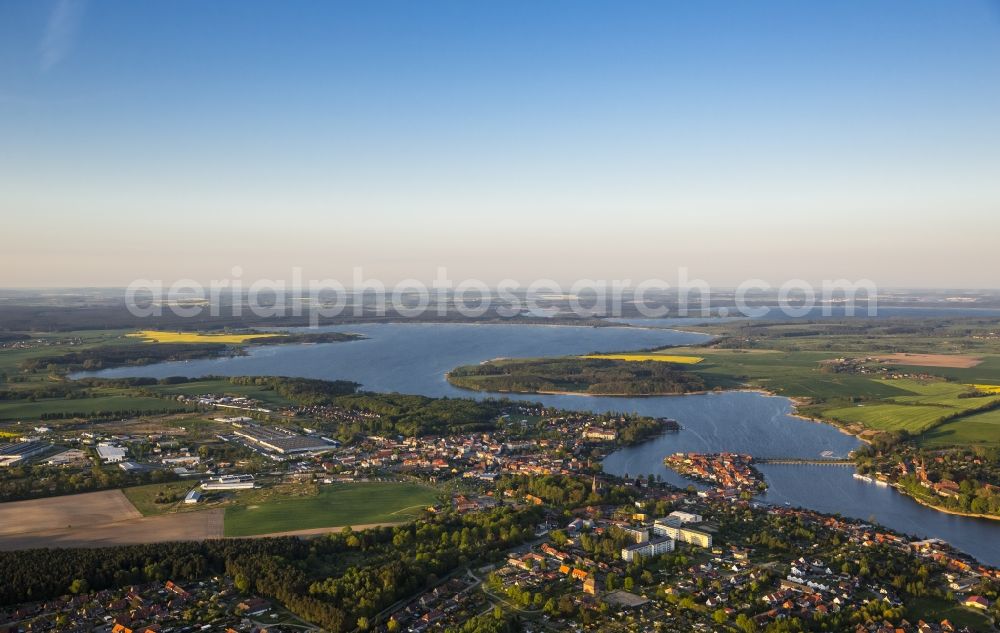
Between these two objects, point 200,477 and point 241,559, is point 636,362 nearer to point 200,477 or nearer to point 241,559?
point 200,477

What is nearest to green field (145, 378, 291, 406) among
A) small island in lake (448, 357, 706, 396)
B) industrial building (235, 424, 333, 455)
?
industrial building (235, 424, 333, 455)

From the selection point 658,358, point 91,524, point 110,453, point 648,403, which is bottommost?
point 91,524

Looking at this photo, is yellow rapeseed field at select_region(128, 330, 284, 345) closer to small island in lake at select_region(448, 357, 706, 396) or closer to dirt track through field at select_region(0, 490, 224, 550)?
small island in lake at select_region(448, 357, 706, 396)

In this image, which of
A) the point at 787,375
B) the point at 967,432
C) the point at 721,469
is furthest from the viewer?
the point at 787,375

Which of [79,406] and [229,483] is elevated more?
[79,406]

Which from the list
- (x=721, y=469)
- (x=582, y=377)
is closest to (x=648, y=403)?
(x=582, y=377)

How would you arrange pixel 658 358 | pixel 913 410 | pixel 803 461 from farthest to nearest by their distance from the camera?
pixel 658 358, pixel 913 410, pixel 803 461

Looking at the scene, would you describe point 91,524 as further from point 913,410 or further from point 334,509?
point 913,410
